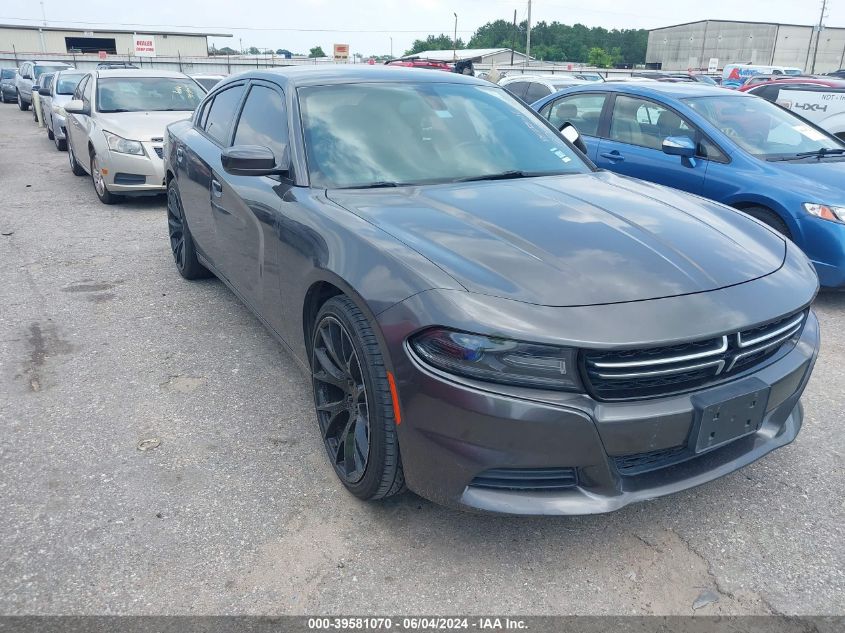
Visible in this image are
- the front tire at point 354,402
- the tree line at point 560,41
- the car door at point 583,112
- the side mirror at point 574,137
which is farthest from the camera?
the tree line at point 560,41

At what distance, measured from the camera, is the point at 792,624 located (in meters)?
2.10

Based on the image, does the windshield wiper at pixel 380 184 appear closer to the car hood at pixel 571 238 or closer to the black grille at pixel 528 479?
the car hood at pixel 571 238

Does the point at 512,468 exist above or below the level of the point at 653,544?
above

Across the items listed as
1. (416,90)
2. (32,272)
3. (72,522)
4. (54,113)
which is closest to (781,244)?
(416,90)

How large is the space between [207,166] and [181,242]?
51.1 inches

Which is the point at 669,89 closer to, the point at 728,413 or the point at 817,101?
the point at 728,413

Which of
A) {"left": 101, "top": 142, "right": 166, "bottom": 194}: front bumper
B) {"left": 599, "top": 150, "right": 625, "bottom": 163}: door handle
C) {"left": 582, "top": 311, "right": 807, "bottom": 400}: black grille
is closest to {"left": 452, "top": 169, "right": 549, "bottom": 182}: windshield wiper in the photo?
{"left": 582, "top": 311, "right": 807, "bottom": 400}: black grille

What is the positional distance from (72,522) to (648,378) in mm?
2154

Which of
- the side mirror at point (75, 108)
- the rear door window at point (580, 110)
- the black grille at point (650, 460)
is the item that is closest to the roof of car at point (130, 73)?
the side mirror at point (75, 108)

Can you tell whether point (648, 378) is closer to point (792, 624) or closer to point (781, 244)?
point (792, 624)

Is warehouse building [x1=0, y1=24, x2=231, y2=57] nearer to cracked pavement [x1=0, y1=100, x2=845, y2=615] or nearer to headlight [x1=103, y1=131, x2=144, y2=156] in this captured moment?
headlight [x1=103, y1=131, x2=144, y2=156]

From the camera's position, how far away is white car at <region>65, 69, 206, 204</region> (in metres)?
7.89

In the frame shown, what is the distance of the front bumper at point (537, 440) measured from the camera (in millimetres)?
2014

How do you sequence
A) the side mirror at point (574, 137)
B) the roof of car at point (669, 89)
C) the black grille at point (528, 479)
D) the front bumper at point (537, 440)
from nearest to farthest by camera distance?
the front bumper at point (537, 440) < the black grille at point (528, 479) < the side mirror at point (574, 137) < the roof of car at point (669, 89)
